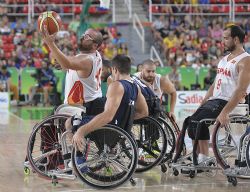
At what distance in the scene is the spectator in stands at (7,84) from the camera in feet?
68.4

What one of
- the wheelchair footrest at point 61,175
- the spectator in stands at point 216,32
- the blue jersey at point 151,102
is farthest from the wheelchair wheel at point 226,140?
the spectator in stands at point 216,32

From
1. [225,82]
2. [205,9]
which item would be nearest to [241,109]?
[225,82]

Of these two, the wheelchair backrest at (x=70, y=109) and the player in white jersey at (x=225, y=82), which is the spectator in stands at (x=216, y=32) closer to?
the player in white jersey at (x=225, y=82)

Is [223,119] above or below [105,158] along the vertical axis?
above

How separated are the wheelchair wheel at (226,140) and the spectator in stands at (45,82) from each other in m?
13.0

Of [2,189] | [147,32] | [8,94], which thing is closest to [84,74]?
[2,189]

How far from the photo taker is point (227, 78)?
8.14 m

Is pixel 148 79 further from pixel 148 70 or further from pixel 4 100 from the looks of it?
pixel 4 100

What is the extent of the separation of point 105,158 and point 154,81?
2469 mm

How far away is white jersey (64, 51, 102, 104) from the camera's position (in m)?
7.96

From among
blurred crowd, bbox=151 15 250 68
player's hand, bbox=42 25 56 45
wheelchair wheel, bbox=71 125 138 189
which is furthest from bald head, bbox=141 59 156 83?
blurred crowd, bbox=151 15 250 68

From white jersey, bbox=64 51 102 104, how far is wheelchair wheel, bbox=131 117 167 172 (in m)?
0.69

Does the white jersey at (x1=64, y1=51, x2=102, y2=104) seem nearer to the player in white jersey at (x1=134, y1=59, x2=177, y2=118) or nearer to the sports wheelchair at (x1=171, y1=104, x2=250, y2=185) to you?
the sports wheelchair at (x1=171, y1=104, x2=250, y2=185)

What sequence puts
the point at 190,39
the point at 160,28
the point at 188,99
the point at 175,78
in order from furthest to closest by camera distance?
the point at 160,28 < the point at 190,39 < the point at 175,78 < the point at 188,99
